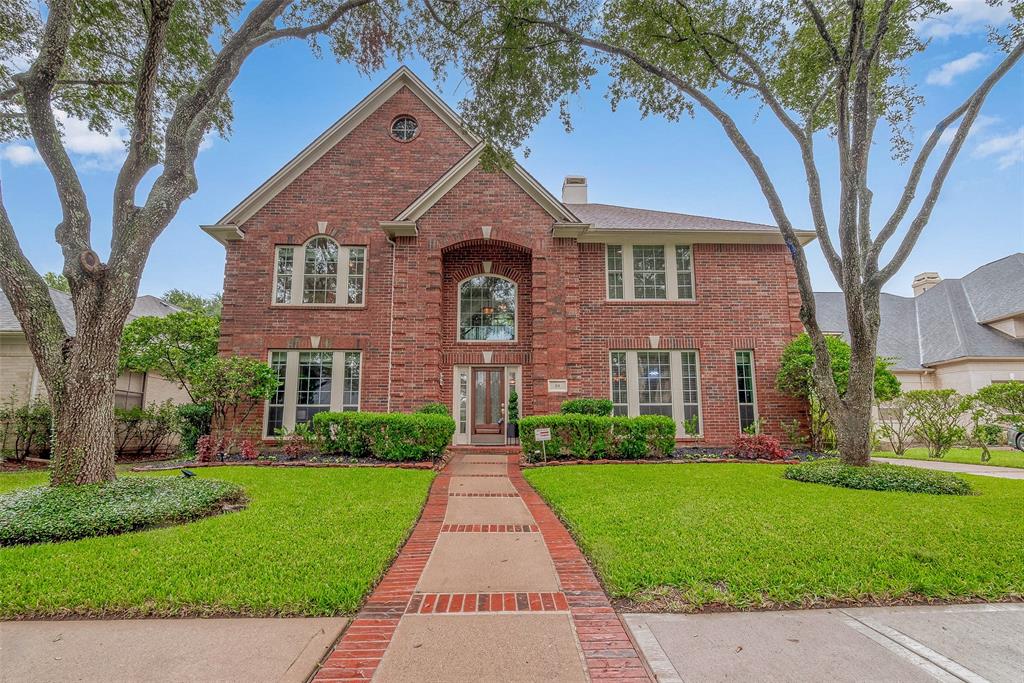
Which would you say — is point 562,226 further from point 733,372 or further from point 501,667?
point 501,667

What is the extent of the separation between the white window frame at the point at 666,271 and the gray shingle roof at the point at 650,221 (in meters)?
0.46

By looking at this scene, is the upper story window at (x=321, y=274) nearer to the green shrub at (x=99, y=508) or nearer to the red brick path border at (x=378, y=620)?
the green shrub at (x=99, y=508)

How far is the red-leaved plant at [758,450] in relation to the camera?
1018 centimetres

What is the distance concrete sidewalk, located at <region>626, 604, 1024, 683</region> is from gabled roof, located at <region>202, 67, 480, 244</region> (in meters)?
11.9

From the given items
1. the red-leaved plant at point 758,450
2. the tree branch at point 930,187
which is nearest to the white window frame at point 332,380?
the red-leaved plant at point 758,450

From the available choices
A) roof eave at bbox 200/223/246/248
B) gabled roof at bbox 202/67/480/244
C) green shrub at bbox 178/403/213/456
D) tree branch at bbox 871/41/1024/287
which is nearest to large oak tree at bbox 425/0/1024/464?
tree branch at bbox 871/41/1024/287

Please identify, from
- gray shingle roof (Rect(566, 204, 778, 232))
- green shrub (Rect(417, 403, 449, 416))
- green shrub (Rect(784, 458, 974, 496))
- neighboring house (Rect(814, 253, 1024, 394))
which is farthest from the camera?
neighboring house (Rect(814, 253, 1024, 394))

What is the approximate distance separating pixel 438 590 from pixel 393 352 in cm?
883

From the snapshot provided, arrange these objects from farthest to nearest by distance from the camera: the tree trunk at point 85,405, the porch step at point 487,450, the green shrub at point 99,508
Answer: the porch step at point 487,450, the tree trunk at point 85,405, the green shrub at point 99,508

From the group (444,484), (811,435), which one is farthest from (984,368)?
(444,484)

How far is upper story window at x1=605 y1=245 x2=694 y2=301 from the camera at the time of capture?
42.4 ft

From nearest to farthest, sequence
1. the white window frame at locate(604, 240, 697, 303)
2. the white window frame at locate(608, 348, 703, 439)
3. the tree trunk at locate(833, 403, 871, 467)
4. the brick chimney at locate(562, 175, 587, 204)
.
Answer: the tree trunk at locate(833, 403, 871, 467) < the white window frame at locate(608, 348, 703, 439) < the white window frame at locate(604, 240, 697, 303) < the brick chimney at locate(562, 175, 587, 204)

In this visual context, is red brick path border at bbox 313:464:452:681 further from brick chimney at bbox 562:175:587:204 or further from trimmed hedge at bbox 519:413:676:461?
brick chimney at bbox 562:175:587:204

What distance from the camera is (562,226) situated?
11945 mm
